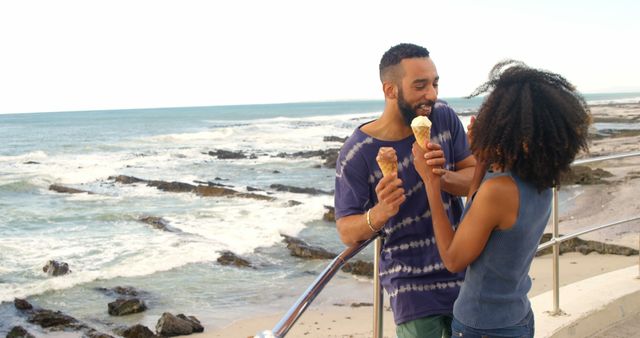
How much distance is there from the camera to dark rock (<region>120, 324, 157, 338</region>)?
8844mm

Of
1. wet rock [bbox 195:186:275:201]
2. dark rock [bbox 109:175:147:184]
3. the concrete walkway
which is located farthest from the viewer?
dark rock [bbox 109:175:147:184]

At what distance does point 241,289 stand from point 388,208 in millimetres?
9318

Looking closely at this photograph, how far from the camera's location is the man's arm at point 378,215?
1.91m

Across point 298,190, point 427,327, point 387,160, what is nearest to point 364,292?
point 427,327

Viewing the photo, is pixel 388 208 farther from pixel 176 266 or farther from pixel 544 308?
pixel 176 266

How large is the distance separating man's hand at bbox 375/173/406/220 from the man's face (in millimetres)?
362

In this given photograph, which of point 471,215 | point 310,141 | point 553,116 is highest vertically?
point 553,116

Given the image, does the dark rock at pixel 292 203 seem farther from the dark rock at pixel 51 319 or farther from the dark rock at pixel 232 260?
the dark rock at pixel 51 319

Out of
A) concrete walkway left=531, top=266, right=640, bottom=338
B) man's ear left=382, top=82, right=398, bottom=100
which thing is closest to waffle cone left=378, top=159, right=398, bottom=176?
man's ear left=382, top=82, right=398, bottom=100

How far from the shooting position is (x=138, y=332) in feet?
29.2

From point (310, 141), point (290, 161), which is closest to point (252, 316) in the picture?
point (290, 161)

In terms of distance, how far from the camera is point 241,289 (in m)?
11.0

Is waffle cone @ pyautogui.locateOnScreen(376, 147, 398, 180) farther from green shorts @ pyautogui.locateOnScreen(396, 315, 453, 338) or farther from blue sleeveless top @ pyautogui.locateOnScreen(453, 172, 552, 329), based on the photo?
green shorts @ pyautogui.locateOnScreen(396, 315, 453, 338)

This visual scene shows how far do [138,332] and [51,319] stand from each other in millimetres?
1606
